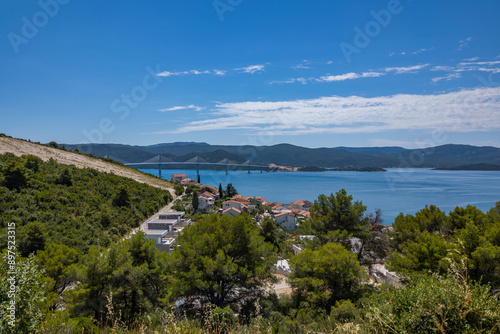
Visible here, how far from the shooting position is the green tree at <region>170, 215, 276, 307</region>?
21.3 feet

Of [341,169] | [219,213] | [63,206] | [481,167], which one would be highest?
[481,167]

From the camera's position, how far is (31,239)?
10148 millimetres

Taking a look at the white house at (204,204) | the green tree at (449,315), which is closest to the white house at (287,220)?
the white house at (204,204)

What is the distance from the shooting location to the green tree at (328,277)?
21.1 feet

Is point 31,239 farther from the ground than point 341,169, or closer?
farther from the ground

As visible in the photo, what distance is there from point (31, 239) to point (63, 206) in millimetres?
6022

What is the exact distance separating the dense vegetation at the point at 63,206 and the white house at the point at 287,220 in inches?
469

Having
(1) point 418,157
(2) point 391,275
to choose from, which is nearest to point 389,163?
(1) point 418,157

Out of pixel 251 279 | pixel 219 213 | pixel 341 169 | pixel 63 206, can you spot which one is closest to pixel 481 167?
pixel 341 169

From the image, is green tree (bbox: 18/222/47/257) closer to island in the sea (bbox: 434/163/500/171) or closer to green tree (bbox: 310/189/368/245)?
green tree (bbox: 310/189/368/245)

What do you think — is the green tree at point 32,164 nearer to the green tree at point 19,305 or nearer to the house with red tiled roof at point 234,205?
the house with red tiled roof at point 234,205

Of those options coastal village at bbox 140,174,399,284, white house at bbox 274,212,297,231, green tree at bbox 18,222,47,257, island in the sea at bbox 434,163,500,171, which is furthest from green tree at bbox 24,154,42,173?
island in the sea at bbox 434,163,500,171

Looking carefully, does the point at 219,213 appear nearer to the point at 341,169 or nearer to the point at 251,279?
the point at 251,279

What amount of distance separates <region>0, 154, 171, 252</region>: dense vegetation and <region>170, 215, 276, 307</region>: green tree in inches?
281
